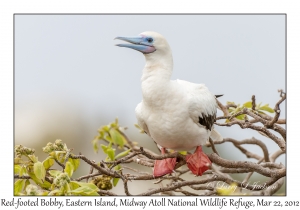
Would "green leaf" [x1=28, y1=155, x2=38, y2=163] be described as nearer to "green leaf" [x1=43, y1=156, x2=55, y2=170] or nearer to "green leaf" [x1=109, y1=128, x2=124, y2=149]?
"green leaf" [x1=43, y1=156, x2=55, y2=170]

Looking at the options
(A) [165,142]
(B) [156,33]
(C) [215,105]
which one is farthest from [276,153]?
(B) [156,33]

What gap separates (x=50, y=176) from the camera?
13.8 ft

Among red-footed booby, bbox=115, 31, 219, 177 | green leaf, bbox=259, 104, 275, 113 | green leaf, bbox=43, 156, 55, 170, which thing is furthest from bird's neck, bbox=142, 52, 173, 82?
green leaf, bbox=43, 156, 55, 170

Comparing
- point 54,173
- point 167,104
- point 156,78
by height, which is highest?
point 156,78

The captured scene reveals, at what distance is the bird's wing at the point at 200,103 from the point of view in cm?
498

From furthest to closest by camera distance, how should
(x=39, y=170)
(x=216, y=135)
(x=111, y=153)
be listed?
Result: (x=216, y=135) < (x=111, y=153) < (x=39, y=170)

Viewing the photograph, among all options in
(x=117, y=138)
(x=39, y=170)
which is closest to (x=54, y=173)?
(x=39, y=170)

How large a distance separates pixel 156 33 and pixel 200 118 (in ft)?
3.45

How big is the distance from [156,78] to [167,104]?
0.30 m

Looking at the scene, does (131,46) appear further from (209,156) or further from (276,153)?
(276,153)

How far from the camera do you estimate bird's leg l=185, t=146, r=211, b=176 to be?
5.25 meters

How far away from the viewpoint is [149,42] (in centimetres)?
499

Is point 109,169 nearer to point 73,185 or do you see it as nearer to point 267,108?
point 73,185
